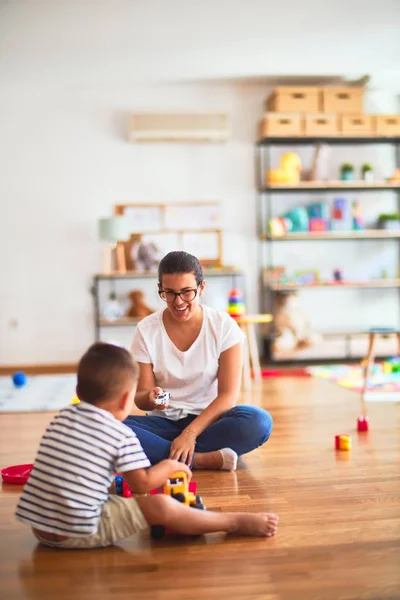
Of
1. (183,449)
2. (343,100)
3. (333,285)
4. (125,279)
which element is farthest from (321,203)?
(183,449)

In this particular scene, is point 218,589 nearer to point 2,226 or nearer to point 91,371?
point 91,371

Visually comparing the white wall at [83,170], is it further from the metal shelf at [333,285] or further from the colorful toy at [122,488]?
the colorful toy at [122,488]

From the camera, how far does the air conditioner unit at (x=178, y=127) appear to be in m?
5.89

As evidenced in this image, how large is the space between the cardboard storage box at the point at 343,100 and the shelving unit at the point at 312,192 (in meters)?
0.23

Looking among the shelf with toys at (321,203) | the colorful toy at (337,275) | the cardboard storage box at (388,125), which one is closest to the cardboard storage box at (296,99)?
the shelf with toys at (321,203)

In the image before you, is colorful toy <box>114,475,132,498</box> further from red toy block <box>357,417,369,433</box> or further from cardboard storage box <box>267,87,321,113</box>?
cardboard storage box <box>267,87,321,113</box>

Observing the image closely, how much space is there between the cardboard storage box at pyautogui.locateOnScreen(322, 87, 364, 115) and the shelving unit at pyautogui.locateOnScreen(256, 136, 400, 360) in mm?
234

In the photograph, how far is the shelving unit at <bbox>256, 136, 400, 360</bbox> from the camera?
5.83 meters

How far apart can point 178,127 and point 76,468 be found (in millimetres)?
4795

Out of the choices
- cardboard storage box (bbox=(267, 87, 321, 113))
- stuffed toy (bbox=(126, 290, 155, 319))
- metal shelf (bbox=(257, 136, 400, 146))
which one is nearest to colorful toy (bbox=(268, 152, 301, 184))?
metal shelf (bbox=(257, 136, 400, 146))

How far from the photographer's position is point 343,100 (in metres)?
5.88

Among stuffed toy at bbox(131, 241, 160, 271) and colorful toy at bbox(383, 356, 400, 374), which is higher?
stuffed toy at bbox(131, 241, 160, 271)

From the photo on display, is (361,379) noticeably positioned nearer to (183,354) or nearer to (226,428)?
(226,428)

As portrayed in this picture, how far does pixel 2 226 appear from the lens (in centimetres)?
592
